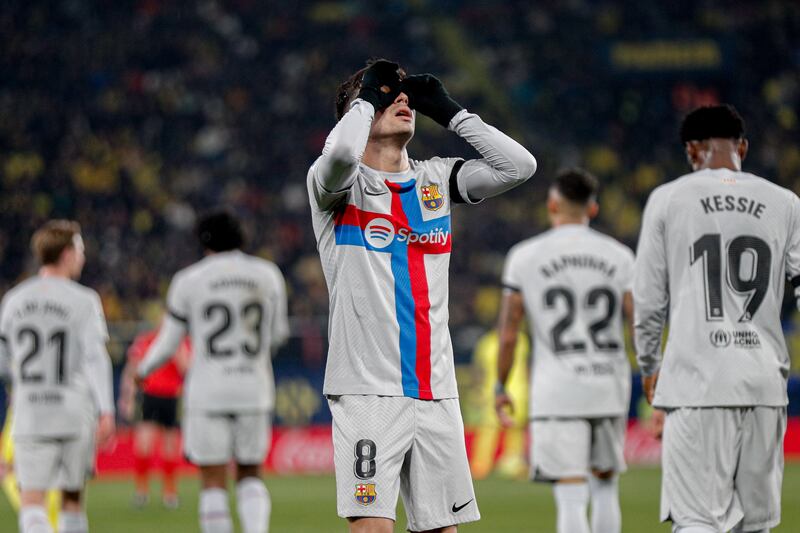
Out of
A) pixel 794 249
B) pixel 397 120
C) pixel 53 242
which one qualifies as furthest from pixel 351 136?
pixel 53 242

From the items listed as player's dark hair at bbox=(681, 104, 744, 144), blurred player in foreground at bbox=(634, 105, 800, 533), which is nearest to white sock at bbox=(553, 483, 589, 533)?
blurred player in foreground at bbox=(634, 105, 800, 533)

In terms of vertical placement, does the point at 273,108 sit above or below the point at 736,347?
above

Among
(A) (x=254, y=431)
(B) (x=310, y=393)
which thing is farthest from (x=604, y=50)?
(A) (x=254, y=431)

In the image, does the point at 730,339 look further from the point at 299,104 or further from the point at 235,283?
the point at 299,104

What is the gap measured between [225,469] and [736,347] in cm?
420

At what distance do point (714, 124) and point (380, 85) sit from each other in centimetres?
160

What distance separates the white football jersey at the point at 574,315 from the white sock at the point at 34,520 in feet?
9.77

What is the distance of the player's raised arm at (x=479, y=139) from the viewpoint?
4812mm

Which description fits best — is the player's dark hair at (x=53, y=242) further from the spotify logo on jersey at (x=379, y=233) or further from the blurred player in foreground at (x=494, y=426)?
the blurred player in foreground at (x=494, y=426)

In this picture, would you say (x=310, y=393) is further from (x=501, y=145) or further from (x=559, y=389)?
(x=501, y=145)

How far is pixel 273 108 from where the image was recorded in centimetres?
2623

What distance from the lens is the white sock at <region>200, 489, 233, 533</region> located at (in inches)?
322

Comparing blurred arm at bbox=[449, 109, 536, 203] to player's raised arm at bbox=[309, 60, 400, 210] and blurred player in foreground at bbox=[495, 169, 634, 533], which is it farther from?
blurred player in foreground at bbox=[495, 169, 634, 533]

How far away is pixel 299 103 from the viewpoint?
26328 millimetres
